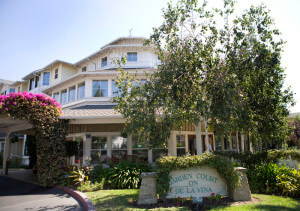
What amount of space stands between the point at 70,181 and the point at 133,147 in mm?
4097

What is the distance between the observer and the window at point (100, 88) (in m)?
14.8

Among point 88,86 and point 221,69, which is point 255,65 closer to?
point 221,69

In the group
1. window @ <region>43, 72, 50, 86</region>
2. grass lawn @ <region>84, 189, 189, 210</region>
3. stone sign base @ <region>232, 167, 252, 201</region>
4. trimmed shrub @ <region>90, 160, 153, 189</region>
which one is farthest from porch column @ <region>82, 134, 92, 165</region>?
window @ <region>43, 72, 50, 86</region>

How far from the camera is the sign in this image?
6680 millimetres

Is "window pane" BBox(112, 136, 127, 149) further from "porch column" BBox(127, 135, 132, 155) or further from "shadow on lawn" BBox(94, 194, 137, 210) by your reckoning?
"shadow on lawn" BBox(94, 194, 137, 210)

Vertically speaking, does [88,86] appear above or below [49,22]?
below

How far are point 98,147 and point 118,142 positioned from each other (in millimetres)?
1165

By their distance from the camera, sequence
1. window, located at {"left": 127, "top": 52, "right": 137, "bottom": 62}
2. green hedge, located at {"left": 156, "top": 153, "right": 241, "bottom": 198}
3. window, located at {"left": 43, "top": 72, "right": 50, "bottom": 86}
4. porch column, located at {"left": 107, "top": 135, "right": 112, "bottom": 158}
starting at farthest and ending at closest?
window, located at {"left": 43, "top": 72, "right": 50, "bottom": 86}
window, located at {"left": 127, "top": 52, "right": 137, "bottom": 62}
porch column, located at {"left": 107, "top": 135, "right": 112, "bottom": 158}
green hedge, located at {"left": 156, "top": 153, "right": 241, "bottom": 198}

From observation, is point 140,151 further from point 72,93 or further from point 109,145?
point 72,93

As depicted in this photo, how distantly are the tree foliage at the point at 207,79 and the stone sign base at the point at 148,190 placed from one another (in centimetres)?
166

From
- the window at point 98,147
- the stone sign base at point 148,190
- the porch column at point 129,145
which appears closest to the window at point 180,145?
the porch column at point 129,145

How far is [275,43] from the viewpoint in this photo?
870 cm

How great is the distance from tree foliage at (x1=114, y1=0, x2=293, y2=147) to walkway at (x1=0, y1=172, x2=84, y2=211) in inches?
124

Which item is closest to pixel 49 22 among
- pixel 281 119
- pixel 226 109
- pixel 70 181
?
pixel 70 181
